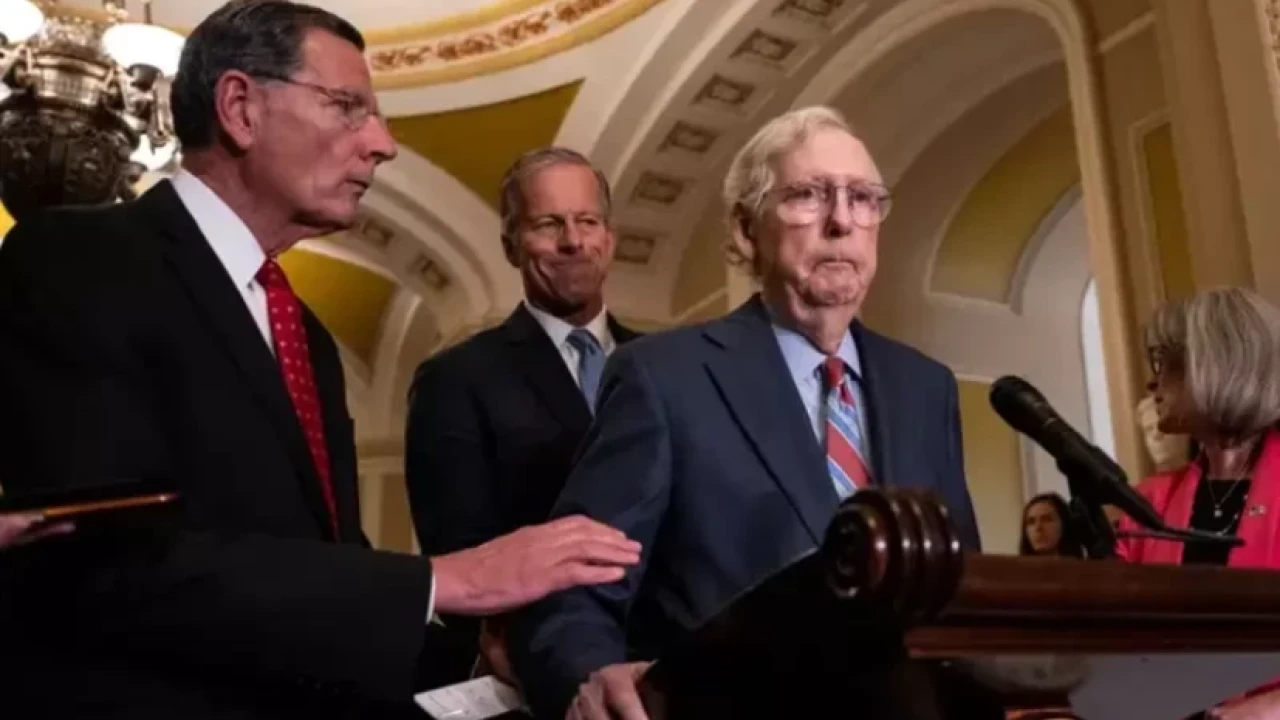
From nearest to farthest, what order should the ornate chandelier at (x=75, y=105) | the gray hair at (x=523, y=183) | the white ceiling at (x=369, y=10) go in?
the gray hair at (x=523, y=183) → the ornate chandelier at (x=75, y=105) → the white ceiling at (x=369, y=10)

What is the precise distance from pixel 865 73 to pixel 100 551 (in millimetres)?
5671

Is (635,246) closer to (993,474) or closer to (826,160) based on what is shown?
(993,474)

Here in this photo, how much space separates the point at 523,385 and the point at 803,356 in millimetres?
708

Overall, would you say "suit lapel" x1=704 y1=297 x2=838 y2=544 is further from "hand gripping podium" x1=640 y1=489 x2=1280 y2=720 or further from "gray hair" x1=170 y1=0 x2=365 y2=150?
"gray hair" x1=170 y1=0 x2=365 y2=150

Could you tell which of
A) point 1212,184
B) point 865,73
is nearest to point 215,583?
point 1212,184

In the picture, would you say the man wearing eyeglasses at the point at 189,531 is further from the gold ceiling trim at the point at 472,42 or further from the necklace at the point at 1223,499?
the gold ceiling trim at the point at 472,42

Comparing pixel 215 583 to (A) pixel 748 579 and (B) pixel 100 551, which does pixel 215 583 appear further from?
(A) pixel 748 579

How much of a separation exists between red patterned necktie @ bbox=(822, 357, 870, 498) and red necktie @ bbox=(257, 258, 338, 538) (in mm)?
580

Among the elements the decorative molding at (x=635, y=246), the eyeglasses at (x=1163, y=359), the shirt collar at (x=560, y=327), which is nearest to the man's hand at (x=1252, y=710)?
the eyeglasses at (x=1163, y=359)

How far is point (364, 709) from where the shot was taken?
1.49 m

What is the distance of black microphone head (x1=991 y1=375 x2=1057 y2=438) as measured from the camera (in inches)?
55.4

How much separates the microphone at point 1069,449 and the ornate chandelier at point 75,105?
3.28m

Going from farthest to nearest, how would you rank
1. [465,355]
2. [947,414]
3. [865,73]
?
[865,73] < [465,355] < [947,414]

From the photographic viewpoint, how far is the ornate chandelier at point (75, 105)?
13.5 ft
